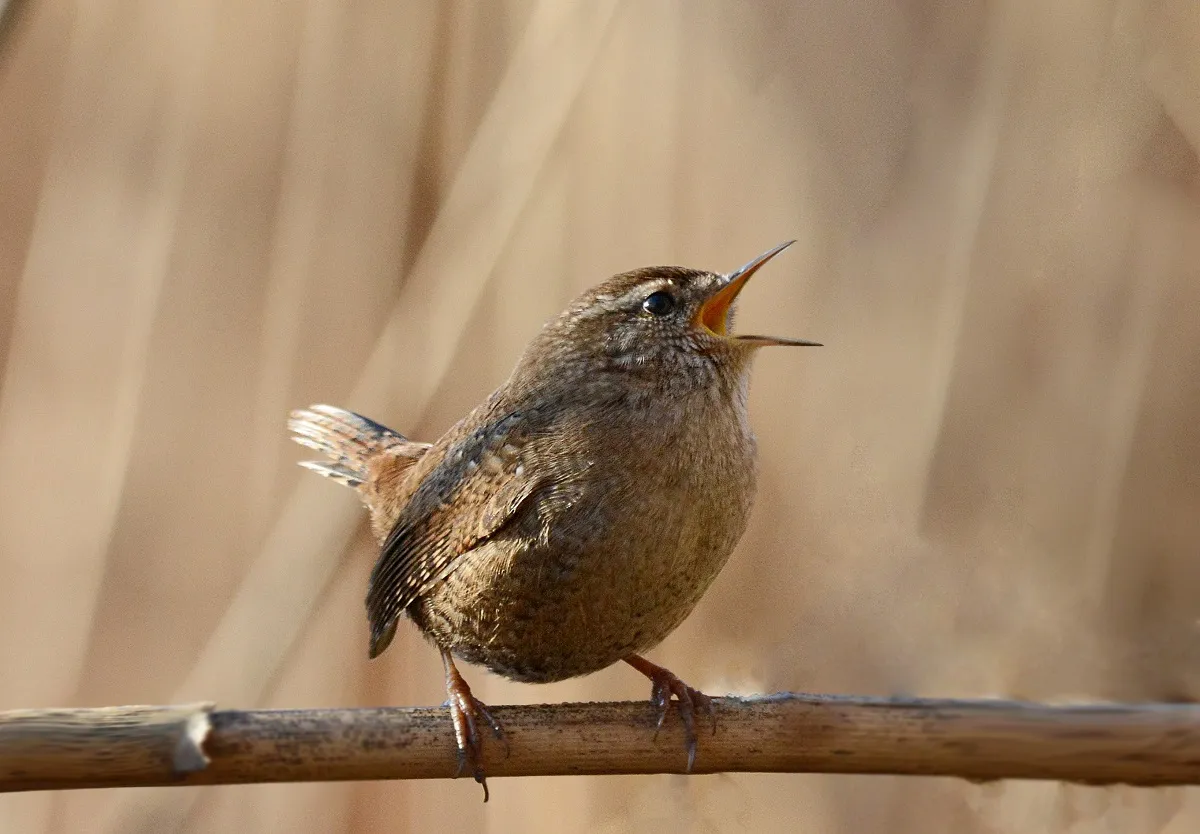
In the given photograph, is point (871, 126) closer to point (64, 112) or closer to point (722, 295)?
point (722, 295)

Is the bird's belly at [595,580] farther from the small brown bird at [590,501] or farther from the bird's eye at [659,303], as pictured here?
the bird's eye at [659,303]

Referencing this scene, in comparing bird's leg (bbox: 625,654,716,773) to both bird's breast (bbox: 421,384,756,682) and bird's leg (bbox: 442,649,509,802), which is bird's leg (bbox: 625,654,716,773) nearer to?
bird's breast (bbox: 421,384,756,682)

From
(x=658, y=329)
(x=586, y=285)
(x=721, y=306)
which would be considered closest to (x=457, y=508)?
(x=658, y=329)

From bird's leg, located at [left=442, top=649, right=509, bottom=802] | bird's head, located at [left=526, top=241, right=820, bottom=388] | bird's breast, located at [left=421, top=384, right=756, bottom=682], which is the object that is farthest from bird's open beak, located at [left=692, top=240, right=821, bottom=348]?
bird's leg, located at [left=442, top=649, right=509, bottom=802]

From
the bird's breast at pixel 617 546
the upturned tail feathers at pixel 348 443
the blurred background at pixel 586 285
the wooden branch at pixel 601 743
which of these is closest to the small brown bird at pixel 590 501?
the bird's breast at pixel 617 546

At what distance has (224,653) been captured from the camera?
106 inches

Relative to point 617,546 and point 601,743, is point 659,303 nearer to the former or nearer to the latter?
point 617,546

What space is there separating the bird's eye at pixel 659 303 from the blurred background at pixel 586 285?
0.70 meters

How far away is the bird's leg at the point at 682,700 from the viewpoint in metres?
1.98

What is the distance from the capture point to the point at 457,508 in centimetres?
226

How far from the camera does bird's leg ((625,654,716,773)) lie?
198cm

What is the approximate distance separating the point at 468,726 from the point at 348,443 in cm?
106

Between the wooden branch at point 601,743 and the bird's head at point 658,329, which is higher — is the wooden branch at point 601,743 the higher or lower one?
the lower one

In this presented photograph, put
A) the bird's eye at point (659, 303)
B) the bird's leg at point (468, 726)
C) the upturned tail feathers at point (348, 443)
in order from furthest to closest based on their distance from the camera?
the upturned tail feathers at point (348, 443) < the bird's eye at point (659, 303) < the bird's leg at point (468, 726)
